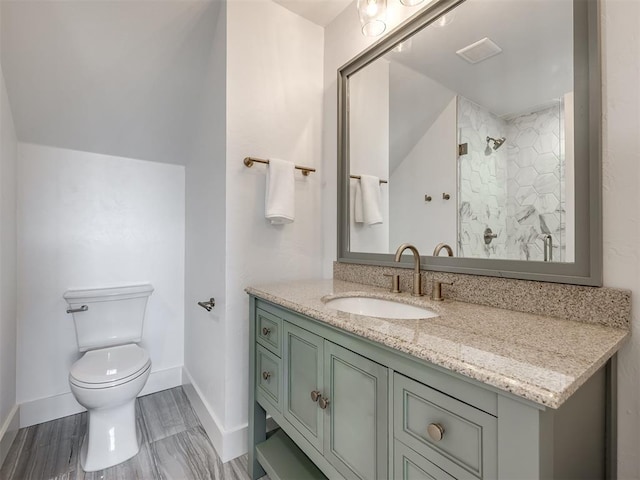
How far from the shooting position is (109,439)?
1525 mm

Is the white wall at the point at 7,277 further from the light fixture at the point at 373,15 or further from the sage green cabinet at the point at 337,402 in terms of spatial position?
the light fixture at the point at 373,15

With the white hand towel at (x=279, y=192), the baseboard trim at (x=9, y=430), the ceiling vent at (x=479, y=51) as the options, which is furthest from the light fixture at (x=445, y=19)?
the baseboard trim at (x=9, y=430)

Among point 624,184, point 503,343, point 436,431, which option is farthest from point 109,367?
point 624,184

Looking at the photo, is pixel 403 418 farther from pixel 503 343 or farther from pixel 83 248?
pixel 83 248

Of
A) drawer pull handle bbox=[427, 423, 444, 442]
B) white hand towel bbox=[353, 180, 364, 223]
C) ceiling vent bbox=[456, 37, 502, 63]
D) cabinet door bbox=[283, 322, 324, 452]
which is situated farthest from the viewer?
white hand towel bbox=[353, 180, 364, 223]

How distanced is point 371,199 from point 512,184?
2.32 feet

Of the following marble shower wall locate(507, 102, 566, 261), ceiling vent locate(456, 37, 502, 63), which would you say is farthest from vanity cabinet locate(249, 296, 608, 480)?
ceiling vent locate(456, 37, 502, 63)

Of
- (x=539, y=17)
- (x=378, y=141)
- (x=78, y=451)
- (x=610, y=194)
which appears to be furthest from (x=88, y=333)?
(x=539, y=17)

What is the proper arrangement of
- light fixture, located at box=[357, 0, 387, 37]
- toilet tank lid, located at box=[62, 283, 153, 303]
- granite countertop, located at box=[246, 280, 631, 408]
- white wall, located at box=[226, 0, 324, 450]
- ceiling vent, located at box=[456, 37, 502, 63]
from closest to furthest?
granite countertop, located at box=[246, 280, 631, 408]
ceiling vent, located at box=[456, 37, 502, 63]
light fixture, located at box=[357, 0, 387, 37]
white wall, located at box=[226, 0, 324, 450]
toilet tank lid, located at box=[62, 283, 153, 303]

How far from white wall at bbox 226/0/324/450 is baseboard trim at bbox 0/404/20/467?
1.08 meters

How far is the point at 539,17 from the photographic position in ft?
3.30

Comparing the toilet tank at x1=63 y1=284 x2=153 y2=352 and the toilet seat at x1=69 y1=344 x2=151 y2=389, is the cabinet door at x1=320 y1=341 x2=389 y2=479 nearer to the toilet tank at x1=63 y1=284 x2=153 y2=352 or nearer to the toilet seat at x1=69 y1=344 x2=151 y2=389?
the toilet seat at x1=69 y1=344 x2=151 y2=389

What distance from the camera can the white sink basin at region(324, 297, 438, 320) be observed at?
4.00ft

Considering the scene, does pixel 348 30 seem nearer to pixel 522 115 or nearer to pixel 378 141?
pixel 378 141
